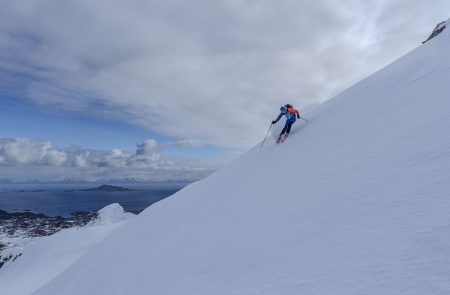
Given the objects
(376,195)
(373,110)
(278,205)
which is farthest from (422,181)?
(373,110)

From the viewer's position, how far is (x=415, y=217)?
13.1 feet

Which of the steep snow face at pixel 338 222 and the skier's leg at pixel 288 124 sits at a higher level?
the skier's leg at pixel 288 124

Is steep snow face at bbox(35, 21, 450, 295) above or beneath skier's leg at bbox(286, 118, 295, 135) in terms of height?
beneath

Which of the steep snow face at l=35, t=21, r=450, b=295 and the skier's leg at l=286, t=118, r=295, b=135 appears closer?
the steep snow face at l=35, t=21, r=450, b=295

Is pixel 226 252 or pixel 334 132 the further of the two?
pixel 334 132

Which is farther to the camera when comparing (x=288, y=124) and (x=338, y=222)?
(x=288, y=124)

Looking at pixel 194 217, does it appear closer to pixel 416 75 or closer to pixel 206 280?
pixel 206 280

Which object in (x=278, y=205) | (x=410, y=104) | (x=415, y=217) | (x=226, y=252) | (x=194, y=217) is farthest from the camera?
(x=194, y=217)

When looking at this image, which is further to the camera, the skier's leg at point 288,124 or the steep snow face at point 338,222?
the skier's leg at point 288,124

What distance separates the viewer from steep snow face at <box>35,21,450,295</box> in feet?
11.8

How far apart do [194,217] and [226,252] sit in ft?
16.4

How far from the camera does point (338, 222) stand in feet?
16.5

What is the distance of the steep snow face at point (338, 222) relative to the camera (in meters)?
3.61

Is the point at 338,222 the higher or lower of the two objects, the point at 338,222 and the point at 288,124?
the lower
